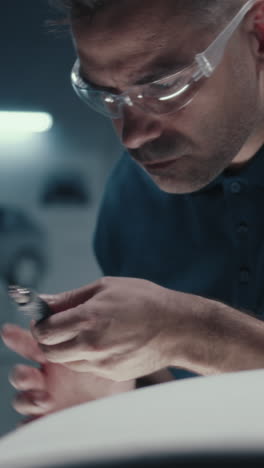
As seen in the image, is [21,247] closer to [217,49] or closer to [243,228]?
[243,228]

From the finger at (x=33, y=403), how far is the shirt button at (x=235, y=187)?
50 centimetres

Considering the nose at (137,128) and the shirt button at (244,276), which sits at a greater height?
the nose at (137,128)

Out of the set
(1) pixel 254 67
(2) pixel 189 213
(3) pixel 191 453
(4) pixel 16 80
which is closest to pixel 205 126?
(1) pixel 254 67

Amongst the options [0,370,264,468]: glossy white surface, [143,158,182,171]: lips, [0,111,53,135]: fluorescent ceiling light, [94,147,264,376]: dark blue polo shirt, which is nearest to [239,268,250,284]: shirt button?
[94,147,264,376]: dark blue polo shirt

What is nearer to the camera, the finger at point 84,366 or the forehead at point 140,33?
the finger at point 84,366

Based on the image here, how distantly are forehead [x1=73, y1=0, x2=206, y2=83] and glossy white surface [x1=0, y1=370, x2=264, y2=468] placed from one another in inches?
30.0

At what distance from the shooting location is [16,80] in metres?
2.21

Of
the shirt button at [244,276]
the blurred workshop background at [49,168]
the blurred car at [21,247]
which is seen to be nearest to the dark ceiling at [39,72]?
the blurred workshop background at [49,168]

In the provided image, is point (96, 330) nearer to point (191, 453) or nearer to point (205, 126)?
point (205, 126)

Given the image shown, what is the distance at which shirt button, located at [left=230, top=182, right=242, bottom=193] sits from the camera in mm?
1147

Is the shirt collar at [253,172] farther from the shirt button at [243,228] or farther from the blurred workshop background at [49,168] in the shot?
the blurred workshop background at [49,168]

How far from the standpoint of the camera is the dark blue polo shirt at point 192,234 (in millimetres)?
1151

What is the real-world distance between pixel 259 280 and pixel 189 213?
20 centimetres

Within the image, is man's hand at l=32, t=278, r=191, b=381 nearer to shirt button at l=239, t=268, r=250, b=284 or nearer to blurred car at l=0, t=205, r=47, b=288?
shirt button at l=239, t=268, r=250, b=284
